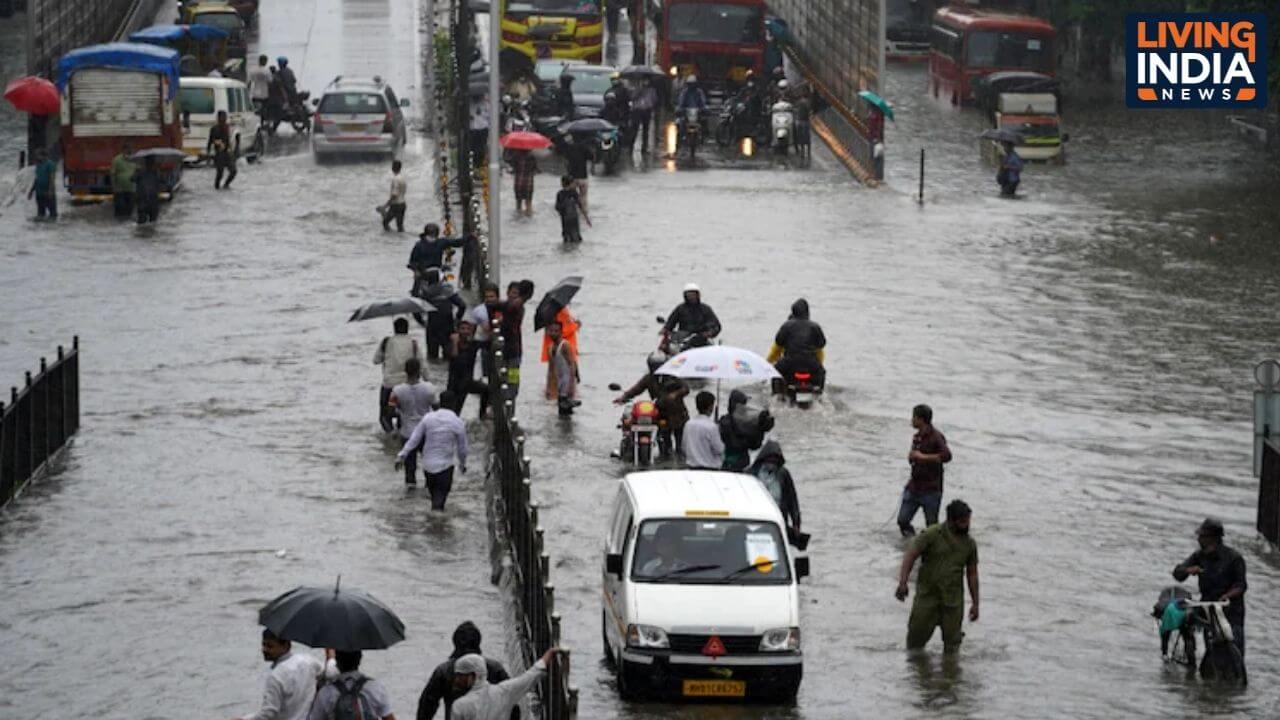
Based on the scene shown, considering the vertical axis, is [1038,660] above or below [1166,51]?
below

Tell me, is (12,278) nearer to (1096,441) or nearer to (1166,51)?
(1096,441)

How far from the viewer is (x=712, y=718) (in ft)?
57.0

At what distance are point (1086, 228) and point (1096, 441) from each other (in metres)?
16.6

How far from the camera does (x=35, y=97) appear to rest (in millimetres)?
46344

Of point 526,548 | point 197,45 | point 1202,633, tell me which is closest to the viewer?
point 1202,633

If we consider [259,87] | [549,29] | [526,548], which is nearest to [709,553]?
[526,548]

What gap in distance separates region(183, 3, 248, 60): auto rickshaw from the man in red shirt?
40.0 m

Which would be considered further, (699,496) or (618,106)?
(618,106)

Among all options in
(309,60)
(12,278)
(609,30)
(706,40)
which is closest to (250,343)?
(12,278)

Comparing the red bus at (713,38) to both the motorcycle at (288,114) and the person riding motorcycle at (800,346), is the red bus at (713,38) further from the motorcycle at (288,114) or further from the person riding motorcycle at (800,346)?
the person riding motorcycle at (800,346)

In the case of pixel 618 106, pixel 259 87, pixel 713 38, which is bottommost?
pixel 618 106

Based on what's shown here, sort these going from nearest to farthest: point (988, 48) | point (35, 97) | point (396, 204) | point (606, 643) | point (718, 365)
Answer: point (606, 643) < point (718, 365) < point (396, 204) < point (35, 97) < point (988, 48)

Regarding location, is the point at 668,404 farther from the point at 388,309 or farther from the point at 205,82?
the point at 205,82

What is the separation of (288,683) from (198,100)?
3570 centimetres
